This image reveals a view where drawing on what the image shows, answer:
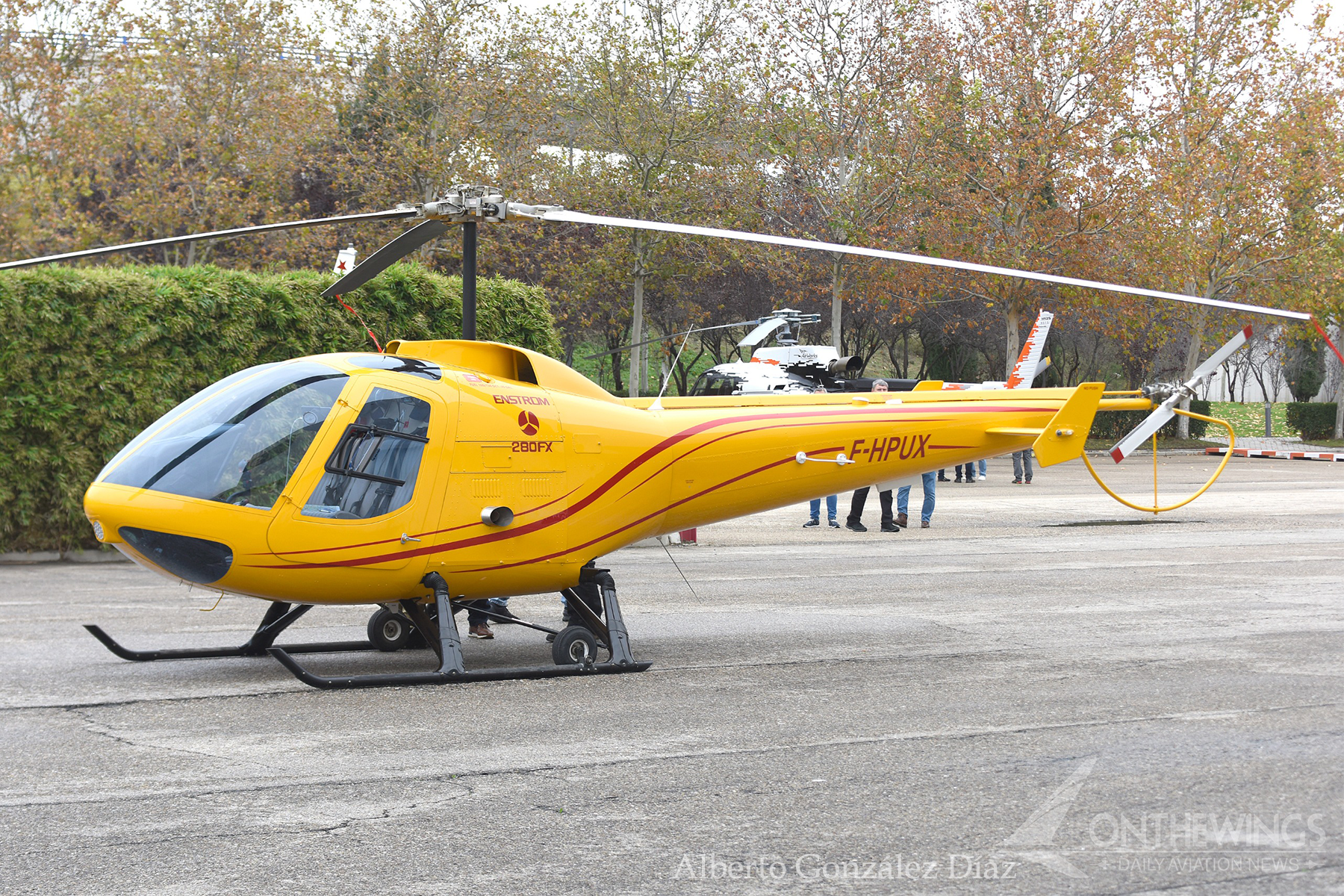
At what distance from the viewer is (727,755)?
603 centimetres

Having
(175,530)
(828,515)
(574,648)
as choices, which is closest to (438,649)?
(574,648)

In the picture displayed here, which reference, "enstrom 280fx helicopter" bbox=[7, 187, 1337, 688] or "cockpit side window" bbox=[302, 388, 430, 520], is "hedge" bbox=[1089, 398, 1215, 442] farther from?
"cockpit side window" bbox=[302, 388, 430, 520]

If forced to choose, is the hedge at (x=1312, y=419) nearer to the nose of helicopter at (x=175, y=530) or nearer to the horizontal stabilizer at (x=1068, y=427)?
the horizontal stabilizer at (x=1068, y=427)

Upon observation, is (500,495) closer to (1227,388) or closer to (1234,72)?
(1234,72)

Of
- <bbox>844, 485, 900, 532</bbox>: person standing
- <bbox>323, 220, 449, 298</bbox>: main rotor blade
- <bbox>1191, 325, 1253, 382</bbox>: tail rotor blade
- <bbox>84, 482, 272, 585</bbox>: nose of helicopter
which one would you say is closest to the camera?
<bbox>84, 482, 272, 585</bbox>: nose of helicopter

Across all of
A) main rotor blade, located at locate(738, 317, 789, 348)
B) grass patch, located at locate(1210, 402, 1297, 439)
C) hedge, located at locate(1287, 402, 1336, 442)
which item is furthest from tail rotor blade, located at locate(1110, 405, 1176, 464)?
hedge, located at locate(1287, 402, 1336, 442)

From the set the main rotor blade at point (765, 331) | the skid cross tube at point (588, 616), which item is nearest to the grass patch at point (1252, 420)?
the main rotor blade at point (765, 331)

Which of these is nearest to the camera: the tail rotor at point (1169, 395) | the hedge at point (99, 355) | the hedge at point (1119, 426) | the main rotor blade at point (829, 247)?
the main rotor blade at point (829, 247)

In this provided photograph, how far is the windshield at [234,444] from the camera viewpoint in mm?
6969

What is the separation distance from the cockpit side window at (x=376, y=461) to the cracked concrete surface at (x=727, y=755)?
3.95 feet

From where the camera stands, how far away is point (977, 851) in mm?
4668

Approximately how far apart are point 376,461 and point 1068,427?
17.8 feet

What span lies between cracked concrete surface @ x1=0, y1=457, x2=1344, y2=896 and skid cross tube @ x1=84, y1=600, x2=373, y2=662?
12 cm

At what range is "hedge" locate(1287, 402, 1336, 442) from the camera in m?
46.3
